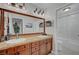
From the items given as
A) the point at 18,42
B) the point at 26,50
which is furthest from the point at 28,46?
the point at 18,42

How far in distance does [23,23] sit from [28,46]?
371 mm

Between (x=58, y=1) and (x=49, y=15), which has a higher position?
(x=58, y=1)

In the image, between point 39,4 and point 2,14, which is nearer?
point 2,14

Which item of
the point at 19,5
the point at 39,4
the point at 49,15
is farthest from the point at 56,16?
the point at 19,5

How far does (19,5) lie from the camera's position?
1.67 m

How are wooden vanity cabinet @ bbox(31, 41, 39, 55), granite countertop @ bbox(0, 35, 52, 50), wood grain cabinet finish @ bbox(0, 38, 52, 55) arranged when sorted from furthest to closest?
1. wooden vanity cabinet @ bbox(31, 41, 39, 55)
2. wood grain cabinet finish @ bbox(0, 38, 52, 55)
3. granite countertop @ bbox(0, 35, 52, 50)

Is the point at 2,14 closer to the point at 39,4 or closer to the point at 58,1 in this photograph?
the point at 39,4

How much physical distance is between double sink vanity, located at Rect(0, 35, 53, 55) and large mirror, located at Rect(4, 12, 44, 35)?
0.38 ft

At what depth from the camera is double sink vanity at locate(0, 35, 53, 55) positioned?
150 cm

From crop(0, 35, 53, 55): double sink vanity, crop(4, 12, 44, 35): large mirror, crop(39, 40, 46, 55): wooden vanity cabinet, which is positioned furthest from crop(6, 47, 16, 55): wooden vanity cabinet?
crop(39, 40, 46, 55): wooden vanity cabinet

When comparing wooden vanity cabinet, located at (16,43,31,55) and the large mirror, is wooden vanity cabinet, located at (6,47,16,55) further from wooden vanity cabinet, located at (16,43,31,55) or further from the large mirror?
the large mirror

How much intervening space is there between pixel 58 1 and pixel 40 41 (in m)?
0.71

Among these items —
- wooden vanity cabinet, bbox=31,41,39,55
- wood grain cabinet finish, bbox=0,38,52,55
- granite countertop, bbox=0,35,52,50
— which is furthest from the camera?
wooden vanity cabinet, bbox=31,41,39,55
